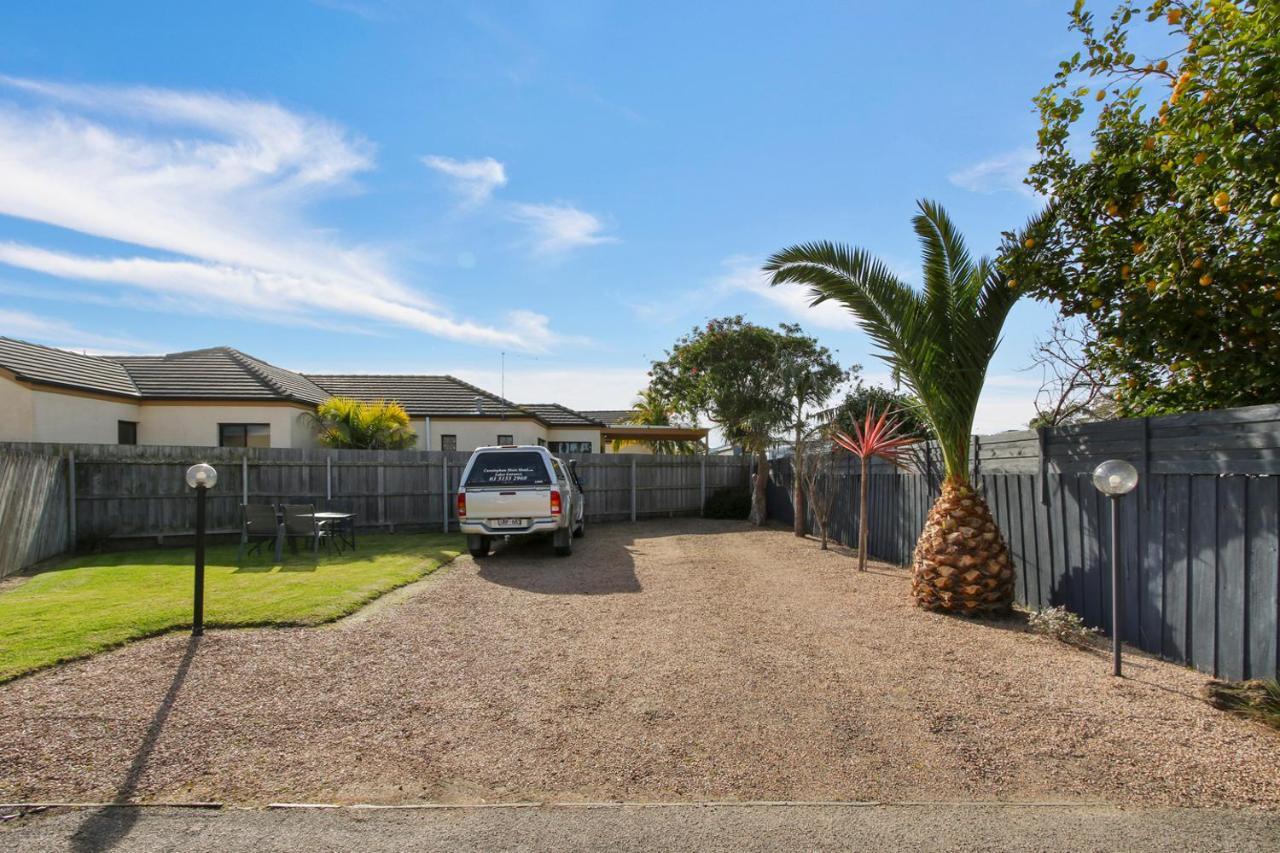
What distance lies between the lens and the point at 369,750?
4.44 meters

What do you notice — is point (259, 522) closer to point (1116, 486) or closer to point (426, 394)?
point (1116, 486)

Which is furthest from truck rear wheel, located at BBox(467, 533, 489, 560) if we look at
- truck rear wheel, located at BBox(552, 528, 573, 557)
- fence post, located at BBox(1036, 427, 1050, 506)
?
fence post, located at BBox(1036, 427, 1050, 506)

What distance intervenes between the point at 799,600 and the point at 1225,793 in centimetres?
529

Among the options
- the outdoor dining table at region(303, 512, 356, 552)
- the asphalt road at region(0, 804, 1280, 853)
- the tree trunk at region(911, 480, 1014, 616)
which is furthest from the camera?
the outdoor dining table at region(303, 512, 356, 552)

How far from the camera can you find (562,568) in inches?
457

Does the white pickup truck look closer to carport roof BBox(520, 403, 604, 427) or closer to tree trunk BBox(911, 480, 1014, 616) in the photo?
tree trunk BBox(911, 480, 1014, 616)

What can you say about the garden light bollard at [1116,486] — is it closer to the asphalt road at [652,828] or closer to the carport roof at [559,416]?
the asphalt road at [652,828]

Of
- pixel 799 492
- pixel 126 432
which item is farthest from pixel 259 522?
pixel 126 432

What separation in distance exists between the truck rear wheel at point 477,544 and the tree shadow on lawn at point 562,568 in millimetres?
140

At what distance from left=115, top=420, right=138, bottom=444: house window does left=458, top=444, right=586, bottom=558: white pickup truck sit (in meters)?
12.8

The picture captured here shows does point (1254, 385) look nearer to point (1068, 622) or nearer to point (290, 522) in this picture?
point (1068, 622)

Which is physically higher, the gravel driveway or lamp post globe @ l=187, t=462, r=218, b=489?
lamp post globe @ l=187, t=462, r=218, b=489

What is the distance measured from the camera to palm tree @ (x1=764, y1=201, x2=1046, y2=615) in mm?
7672

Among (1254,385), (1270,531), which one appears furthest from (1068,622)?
(1254,385)
